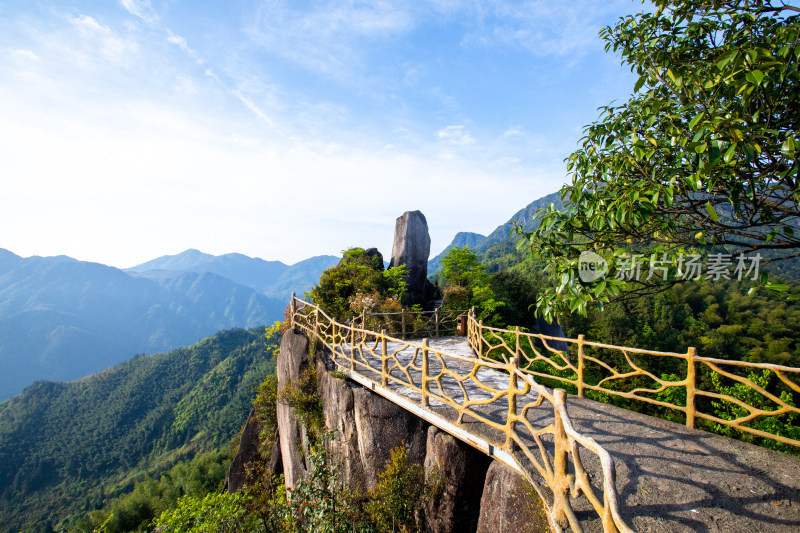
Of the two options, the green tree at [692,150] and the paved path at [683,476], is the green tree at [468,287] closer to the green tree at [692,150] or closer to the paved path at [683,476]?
the paved path at [683,476]

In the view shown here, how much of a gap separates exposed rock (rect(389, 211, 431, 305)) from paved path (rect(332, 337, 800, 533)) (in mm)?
18164

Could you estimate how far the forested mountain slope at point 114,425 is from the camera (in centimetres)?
6419

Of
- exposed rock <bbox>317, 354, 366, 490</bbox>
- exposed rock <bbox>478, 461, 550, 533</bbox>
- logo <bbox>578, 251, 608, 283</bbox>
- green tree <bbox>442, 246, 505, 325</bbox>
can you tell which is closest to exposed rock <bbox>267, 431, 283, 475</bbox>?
exposed rock <bbox>317, 354, 366, 490</bbox>

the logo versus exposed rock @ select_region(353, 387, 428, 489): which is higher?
the logo

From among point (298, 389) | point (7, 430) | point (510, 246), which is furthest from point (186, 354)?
point (298, 389)

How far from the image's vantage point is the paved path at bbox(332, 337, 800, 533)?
3225 millimetres

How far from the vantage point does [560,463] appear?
3135 mm

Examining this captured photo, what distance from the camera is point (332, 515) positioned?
6.75 m

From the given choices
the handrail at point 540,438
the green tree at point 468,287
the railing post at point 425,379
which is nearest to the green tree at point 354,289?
the green tree at point 468,287

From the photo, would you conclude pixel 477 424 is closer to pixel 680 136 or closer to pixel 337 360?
pixel 680 136

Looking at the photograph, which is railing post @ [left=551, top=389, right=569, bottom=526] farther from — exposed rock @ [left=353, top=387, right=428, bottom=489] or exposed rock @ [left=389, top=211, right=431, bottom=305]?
exposed rock @ [left=389, top=211, right=431, bottom=305]

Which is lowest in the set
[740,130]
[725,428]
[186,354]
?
[186,354]

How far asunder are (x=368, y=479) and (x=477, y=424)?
3796mm

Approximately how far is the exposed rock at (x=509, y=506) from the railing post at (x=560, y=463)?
0.83 meters
